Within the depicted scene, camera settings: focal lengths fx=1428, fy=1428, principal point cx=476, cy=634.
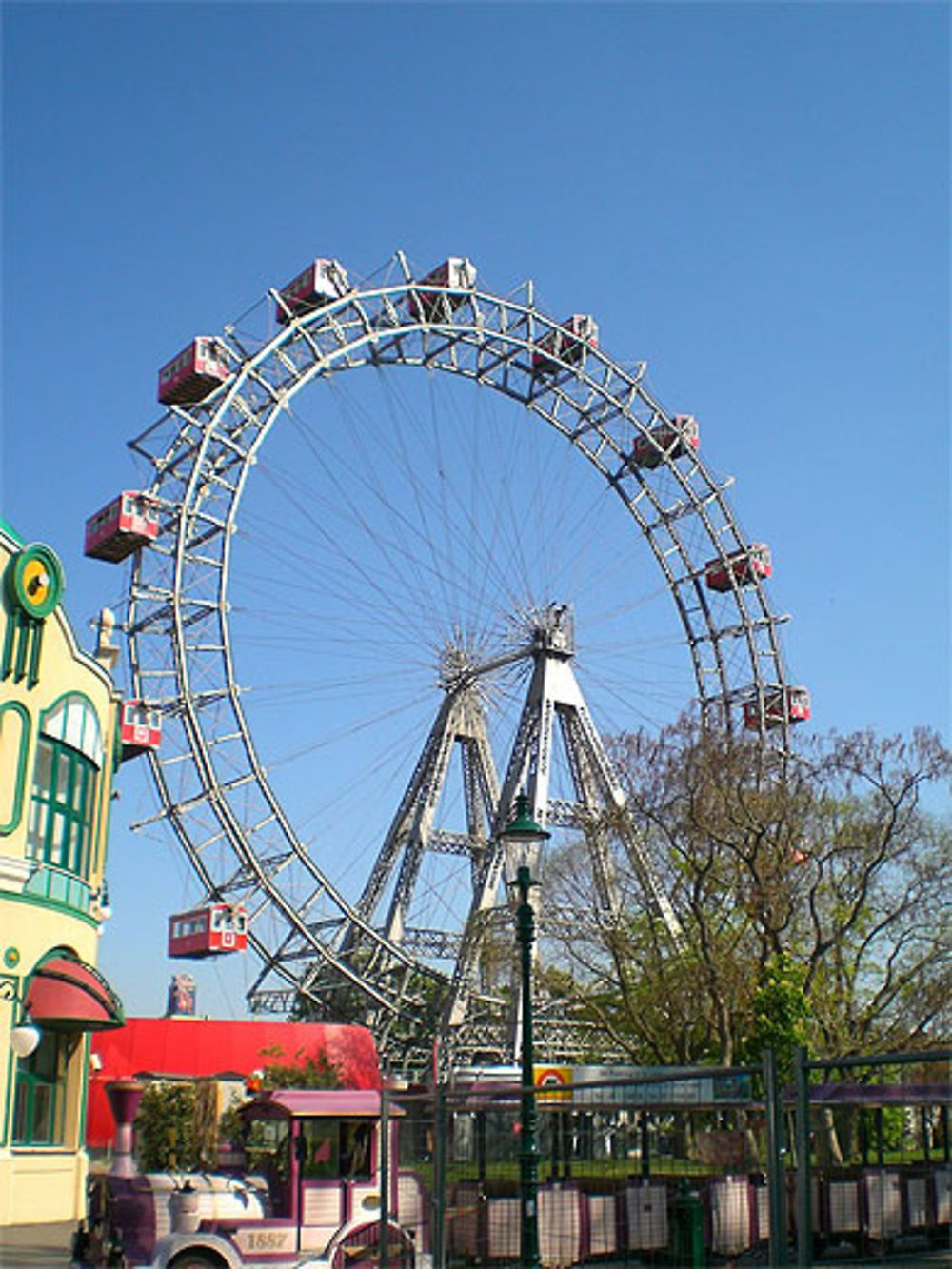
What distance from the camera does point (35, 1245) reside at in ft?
63.5

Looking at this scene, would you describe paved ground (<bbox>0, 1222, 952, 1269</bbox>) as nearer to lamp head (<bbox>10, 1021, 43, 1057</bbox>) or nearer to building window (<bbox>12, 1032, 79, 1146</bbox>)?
building window (<bbox>12, 1032, 79, 1146</bbox>)

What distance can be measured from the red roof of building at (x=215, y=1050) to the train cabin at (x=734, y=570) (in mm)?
20042

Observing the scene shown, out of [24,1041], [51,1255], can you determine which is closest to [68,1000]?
[24,1041]

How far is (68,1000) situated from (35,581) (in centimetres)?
666

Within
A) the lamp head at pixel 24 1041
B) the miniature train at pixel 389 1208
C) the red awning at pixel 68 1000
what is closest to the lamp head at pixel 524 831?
the miniature train at pixel 389 1208

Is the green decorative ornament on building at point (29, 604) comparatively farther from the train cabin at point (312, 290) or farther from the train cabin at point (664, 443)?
the train cabin at point (664, 443)

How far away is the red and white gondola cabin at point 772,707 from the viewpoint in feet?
166

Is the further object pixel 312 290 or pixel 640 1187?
pixel 312 290

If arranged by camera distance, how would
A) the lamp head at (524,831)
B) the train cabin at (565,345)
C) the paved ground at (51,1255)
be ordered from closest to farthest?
1. the paved ground at (51,1255)
2. the lamp head at (524,831)
3. the train cabin at (565,345)

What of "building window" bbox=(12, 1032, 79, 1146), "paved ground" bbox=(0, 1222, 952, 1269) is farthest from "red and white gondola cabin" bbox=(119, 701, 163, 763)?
"paved ground" bbox=(0, 1222, 952, 1269)

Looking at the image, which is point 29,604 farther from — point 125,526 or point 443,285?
point 443,285

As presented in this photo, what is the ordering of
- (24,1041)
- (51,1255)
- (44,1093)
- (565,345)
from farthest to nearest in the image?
1. (565,345)
2. (44,1093)
3. (24,1041)
4. (51,1255)

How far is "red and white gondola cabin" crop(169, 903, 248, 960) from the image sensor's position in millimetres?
39031

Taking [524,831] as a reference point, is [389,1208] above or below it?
below
